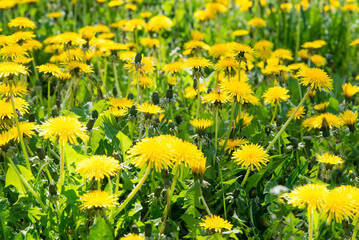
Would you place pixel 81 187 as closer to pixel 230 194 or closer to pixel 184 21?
pixel 230 194

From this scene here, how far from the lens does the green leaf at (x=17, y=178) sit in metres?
2.18

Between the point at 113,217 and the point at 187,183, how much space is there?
52cm

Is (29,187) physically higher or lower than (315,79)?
lower

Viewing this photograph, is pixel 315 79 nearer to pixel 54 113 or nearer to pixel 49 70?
pixel 49 70

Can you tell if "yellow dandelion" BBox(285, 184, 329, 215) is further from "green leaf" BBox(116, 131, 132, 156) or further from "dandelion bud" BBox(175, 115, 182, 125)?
"dandelion bud" BBox(175, 115, 182, 125)

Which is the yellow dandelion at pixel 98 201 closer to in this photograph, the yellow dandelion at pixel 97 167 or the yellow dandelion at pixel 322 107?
the yellow dandelion at pixel 97 167

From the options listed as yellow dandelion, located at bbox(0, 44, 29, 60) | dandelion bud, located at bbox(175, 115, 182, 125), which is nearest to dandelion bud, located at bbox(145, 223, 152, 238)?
dandelion bud, located at bbox(175, 115, 182, 125)

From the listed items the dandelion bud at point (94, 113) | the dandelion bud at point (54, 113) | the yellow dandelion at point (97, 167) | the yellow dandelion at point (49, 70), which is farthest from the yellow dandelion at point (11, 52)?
the yellow dandelion at point (97, 167)

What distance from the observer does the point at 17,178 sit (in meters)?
2.18

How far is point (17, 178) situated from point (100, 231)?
612 millimetres

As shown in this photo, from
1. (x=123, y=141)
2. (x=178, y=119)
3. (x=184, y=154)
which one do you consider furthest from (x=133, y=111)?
(x=184, y=154)

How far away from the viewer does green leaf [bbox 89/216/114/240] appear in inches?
70.9

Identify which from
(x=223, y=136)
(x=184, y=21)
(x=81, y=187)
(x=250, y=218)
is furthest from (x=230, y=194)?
(x=184, y=21)

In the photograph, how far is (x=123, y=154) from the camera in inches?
97.5
